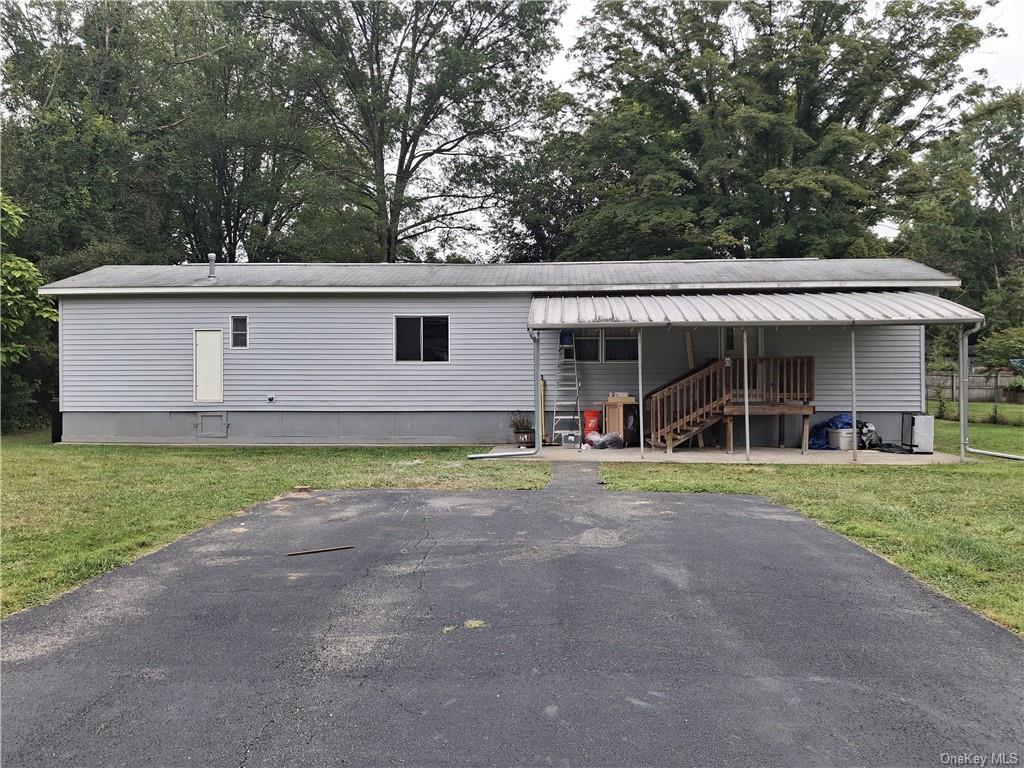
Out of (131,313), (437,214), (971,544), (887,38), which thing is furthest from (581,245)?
(971,544)

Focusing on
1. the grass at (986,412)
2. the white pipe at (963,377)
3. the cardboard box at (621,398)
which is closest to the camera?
the white pipe at (963,377)

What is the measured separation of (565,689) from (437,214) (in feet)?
78.1

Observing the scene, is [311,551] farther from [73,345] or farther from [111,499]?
[73,345]

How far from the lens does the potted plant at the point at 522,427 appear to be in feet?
39.0

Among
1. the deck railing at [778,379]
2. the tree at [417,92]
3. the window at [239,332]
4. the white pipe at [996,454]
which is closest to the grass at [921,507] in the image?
the white pipe at [996,454]

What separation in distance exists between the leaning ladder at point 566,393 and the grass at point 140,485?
6.66ft

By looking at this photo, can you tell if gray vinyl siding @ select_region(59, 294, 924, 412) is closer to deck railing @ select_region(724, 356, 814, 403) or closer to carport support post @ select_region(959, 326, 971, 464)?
deck railing @ select_region(724, 356, 814, 403)

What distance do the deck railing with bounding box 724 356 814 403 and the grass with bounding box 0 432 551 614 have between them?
406cm

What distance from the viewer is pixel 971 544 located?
497 centimetres

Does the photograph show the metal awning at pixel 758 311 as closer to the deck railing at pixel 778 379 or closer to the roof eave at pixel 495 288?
the roof eave at pixel 495 288

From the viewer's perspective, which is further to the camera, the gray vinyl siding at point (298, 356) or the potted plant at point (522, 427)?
the gray vinyl siding at point (298, 356)

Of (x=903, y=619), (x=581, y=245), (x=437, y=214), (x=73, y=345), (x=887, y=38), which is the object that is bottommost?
(x=903, y=619)

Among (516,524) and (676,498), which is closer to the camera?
(516,524)

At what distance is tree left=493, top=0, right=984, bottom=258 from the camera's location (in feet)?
65.3
